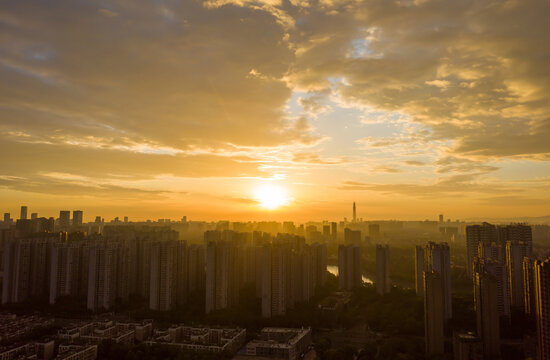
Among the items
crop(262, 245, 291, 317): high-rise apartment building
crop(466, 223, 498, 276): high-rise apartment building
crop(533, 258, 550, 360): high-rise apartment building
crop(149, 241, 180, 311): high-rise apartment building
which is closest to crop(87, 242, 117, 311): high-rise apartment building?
crop(149, 241, 180, 311): high-rise apartment building

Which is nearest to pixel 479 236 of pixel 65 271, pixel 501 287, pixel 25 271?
pixel 501 287

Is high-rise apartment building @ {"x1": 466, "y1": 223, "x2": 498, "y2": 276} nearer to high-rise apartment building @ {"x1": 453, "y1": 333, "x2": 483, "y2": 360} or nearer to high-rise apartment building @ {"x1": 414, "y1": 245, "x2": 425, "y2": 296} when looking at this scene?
high-rise apartment building @ {"x1": 414, "y1": 245, "x2": 425, "y2": 296}

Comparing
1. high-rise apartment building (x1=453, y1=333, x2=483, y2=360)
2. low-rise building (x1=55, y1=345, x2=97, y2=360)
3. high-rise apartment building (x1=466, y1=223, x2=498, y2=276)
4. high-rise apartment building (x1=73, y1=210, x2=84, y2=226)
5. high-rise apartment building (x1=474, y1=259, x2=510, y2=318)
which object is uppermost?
high-rise apartment building (x1=73, y1=210, x2=84, y2=226)

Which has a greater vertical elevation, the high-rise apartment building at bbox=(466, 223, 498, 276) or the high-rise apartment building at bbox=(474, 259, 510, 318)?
the high-rise apartment building at bbox=(466, 223, 498, 276)

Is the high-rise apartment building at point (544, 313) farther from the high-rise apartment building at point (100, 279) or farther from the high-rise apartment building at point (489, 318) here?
the high-rise apartment building at point (100, 279)

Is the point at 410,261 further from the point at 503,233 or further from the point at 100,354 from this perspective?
the point at 100,354

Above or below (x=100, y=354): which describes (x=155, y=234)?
above

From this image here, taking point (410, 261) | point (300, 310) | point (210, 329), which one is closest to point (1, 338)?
point (210, 329)
